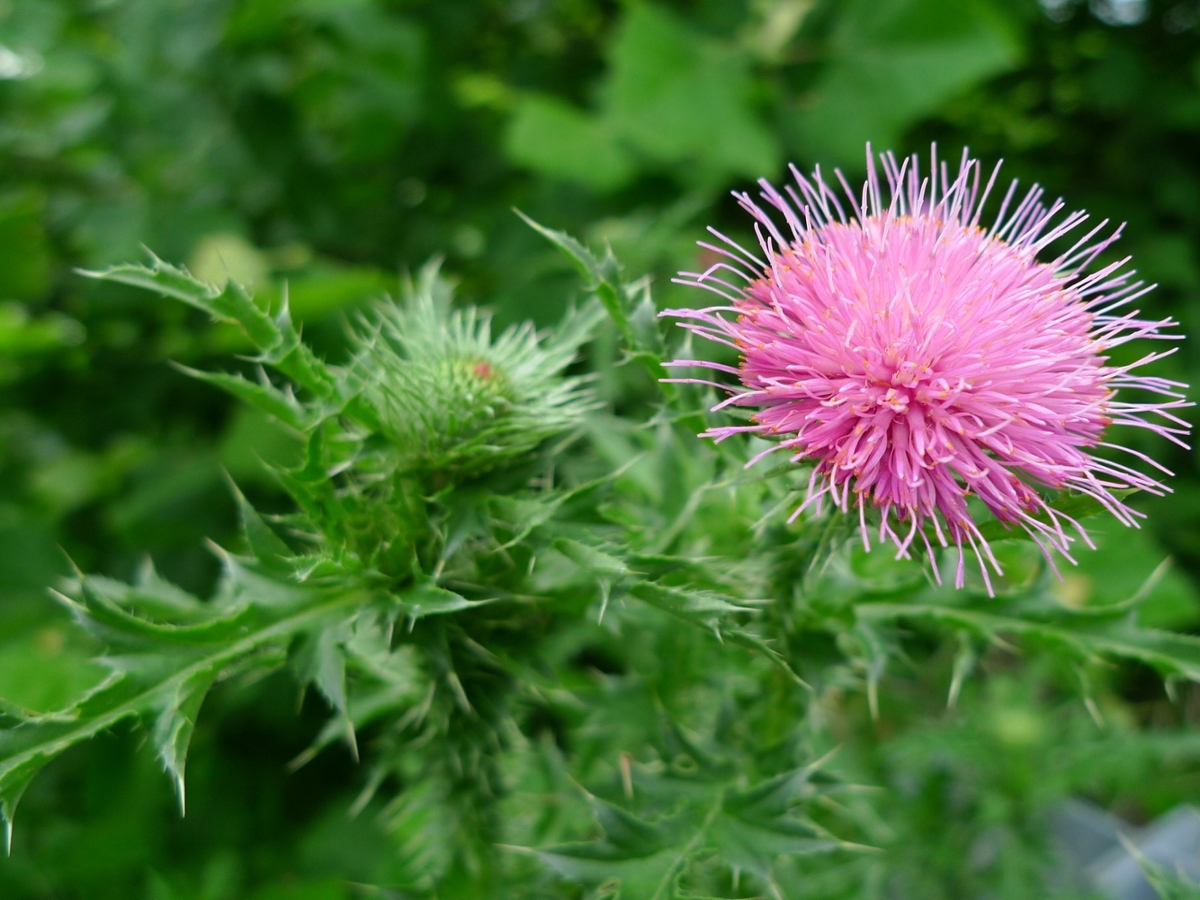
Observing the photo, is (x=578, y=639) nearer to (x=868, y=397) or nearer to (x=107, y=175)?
(x=868, y=397)

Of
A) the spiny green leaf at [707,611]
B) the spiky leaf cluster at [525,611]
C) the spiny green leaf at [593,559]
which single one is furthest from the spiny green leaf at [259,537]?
the spiny green leaf at [707,611]

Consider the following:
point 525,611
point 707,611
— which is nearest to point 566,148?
point 525,611

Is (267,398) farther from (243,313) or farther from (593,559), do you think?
(593,559)

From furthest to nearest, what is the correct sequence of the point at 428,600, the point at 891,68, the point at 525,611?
the point at 891,68 → the point at 525,611 → the point at 428,600

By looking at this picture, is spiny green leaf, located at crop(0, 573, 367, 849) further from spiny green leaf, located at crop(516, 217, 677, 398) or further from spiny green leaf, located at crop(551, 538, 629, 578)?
spiny green leaf, located at crop(516, 217, 677, 398)

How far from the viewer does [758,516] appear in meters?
1.65

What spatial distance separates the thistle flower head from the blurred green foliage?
0.37 meters

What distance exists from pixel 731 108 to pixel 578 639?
7.66 feet

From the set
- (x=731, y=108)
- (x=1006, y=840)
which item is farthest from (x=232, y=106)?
(x=1006, y=840)

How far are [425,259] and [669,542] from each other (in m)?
2.62

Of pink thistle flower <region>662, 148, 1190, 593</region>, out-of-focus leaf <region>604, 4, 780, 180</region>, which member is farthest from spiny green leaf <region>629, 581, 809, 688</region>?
out-of-focus leaf <region>604, 4, 780, 180</region>

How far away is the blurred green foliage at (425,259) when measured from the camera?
8.79 feet

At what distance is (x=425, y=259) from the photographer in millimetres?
3879

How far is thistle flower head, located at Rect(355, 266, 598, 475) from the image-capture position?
4.91ft
